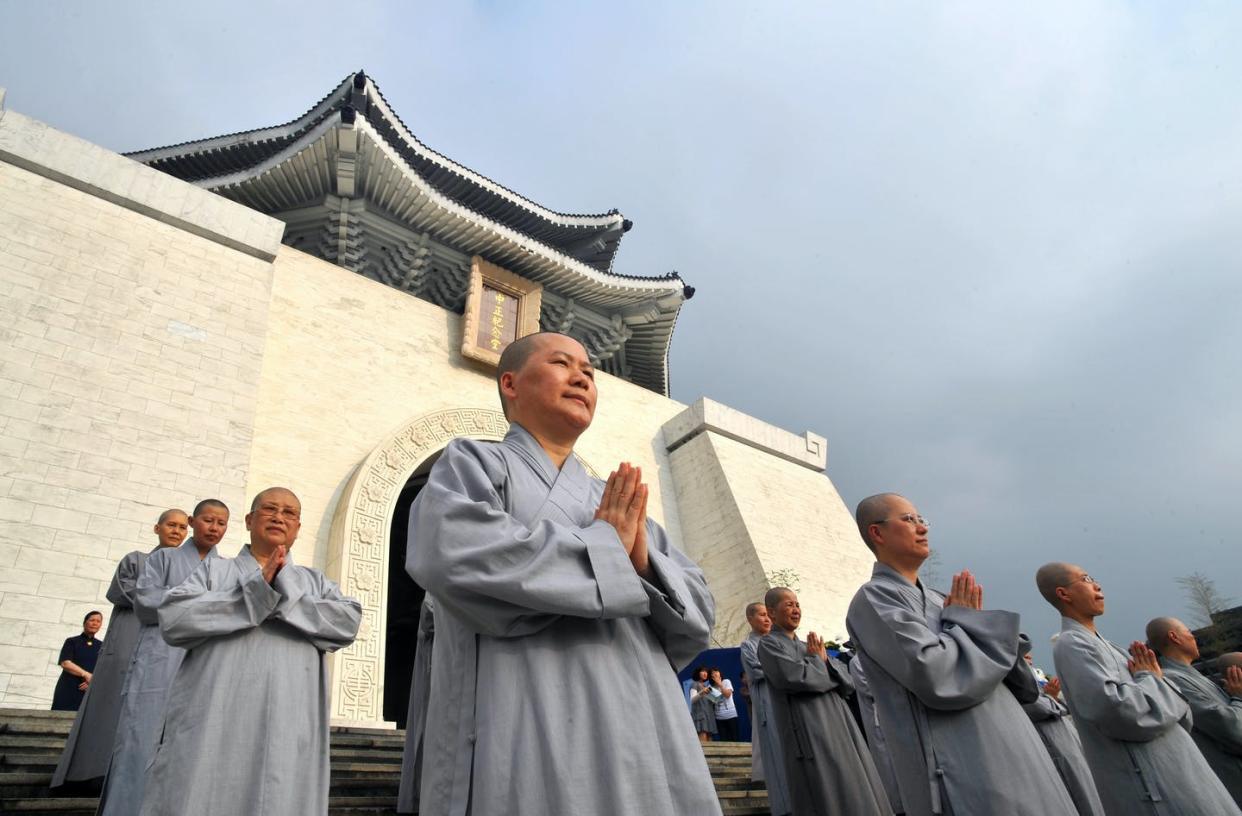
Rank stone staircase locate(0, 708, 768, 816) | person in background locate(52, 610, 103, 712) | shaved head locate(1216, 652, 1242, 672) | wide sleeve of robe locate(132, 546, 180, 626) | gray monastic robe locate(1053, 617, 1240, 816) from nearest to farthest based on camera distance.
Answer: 1. gray monastic robe locate(1053, 617, 1240, 816)
2. stone staircase locate(0, 708, 768, 816)
3. wide sleeve of robe locate(132, 546, 180, 626)
4. shaved head locate(1216, 652, 1242, 672)
5. person in background locate(52, 610, 103, 712)

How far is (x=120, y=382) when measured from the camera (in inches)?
272

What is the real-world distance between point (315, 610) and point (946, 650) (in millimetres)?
2319

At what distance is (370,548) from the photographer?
791cm

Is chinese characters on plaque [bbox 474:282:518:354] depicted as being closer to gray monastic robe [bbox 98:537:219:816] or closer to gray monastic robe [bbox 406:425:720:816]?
gray monastic robe [bbox 98:537:219:816]

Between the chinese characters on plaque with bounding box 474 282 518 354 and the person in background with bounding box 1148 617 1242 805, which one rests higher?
the chinese characters on plaque with bounding box 474 282 518 354

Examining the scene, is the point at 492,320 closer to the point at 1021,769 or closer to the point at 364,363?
the point at 364,363

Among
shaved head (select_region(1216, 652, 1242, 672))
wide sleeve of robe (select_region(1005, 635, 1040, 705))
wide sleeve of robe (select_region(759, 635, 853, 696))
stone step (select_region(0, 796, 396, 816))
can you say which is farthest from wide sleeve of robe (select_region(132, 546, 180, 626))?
shaved head (select_region(1216, 652, 1242, 672))

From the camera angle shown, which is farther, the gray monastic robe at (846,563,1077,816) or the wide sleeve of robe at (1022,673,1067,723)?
the wide sleeve of robe at (1022,673,1067,723)

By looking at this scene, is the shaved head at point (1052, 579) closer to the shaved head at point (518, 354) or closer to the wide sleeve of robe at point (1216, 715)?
the wide sleeve of robe at point (1216, 715)

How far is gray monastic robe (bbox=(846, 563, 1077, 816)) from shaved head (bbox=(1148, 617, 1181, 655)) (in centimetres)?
181

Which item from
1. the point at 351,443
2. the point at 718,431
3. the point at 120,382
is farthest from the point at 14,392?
the point at 718,431

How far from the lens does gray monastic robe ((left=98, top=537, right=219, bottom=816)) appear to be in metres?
3.11

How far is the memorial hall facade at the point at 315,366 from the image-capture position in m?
6.30

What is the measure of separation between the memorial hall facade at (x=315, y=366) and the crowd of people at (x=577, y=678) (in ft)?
9.50
